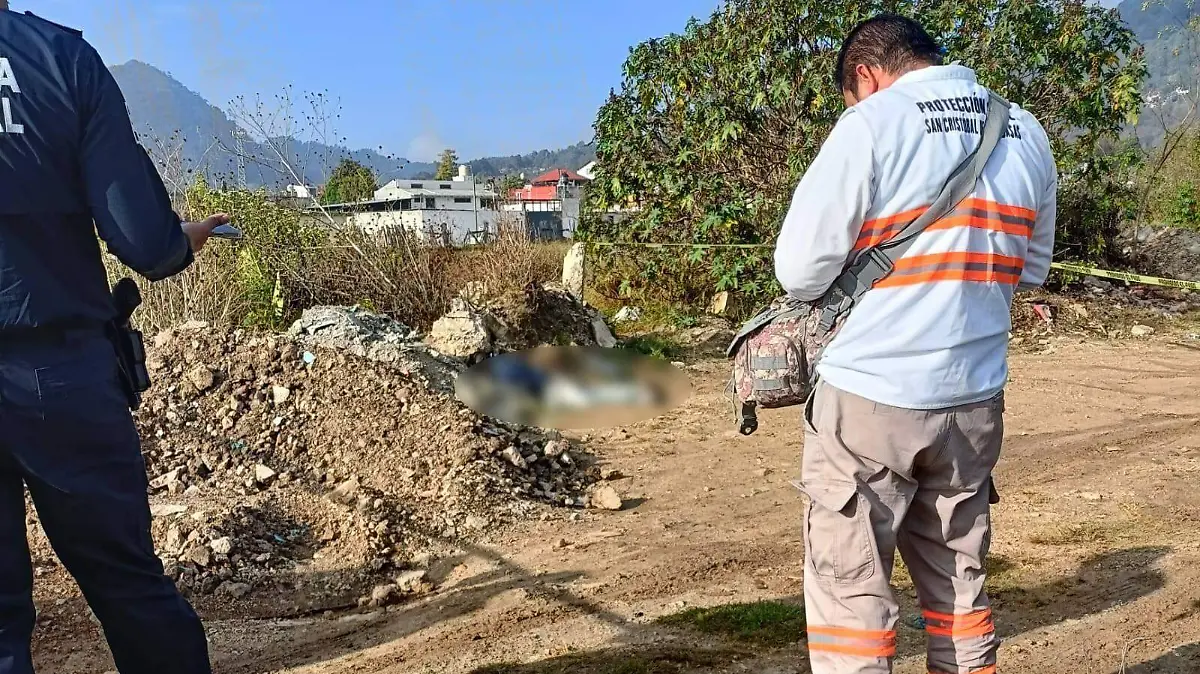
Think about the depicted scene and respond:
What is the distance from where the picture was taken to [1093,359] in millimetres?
9094

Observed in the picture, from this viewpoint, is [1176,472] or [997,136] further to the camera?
[1176,472]

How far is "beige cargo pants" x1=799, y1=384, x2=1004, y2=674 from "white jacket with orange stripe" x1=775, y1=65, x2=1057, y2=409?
0.07m

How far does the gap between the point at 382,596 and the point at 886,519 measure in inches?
109

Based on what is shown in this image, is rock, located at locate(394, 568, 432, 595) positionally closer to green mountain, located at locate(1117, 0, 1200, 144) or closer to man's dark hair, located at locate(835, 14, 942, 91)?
man's dark hair, located at locate(835, 14, 942, 91)

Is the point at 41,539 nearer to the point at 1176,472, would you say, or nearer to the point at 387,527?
the point at 387,527

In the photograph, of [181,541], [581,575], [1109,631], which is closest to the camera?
[1109,631]

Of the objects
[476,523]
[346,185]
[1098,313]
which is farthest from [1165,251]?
[476,523]

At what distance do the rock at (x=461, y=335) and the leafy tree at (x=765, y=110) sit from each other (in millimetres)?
3363

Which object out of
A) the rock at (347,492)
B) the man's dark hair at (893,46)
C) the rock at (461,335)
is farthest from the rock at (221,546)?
the man's dark hair at (893,46)

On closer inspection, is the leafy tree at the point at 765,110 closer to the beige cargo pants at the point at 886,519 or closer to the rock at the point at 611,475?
the rock at the point at 611,475

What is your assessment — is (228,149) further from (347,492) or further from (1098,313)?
(1098,313)

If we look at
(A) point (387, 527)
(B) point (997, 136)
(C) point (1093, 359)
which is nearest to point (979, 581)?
(B) point (997, 136)

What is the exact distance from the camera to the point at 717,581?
13.4ft

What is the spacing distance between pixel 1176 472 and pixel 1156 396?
95.3 inches
